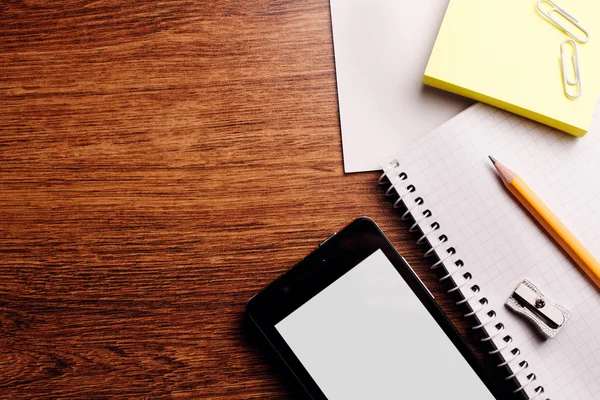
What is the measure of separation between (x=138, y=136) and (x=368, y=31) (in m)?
0.29

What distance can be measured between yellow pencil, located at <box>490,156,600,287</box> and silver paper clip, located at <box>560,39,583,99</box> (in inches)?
4.5

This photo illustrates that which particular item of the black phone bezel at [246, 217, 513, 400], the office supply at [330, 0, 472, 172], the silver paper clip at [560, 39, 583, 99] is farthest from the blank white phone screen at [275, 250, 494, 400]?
the silver paper clip at [560, 39, 583, 99]

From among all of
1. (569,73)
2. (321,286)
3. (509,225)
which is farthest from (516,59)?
(321,286)

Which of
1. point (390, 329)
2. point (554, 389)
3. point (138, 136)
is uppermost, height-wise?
point (138, 136)

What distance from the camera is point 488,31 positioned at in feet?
2.19

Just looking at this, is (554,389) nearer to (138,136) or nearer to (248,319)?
(248,319)

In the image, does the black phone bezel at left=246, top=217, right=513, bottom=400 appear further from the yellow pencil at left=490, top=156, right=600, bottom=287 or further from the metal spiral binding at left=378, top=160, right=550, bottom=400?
the yellow pencil at left=490, top=156, right=600, bottom=287

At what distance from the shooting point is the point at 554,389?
629 millimetres

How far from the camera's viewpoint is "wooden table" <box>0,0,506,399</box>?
648mm

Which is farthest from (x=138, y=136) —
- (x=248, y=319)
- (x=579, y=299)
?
(x=579, y=299)

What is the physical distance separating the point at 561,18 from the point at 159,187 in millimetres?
490

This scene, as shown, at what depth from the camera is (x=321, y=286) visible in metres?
0.63

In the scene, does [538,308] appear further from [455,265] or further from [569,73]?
[569,73]

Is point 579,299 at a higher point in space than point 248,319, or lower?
lower
